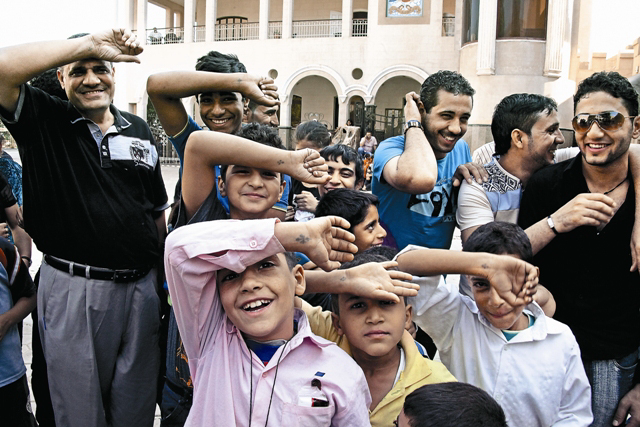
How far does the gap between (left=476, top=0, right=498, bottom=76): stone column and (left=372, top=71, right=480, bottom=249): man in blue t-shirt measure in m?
17.0

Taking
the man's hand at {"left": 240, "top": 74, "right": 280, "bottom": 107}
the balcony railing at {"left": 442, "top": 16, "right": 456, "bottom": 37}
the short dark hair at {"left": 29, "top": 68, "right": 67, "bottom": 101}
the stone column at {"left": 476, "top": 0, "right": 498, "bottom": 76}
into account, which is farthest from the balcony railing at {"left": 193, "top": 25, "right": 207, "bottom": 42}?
the man's hand at {"left": 240, "top": 74, "right": 280, "bottom": 107}

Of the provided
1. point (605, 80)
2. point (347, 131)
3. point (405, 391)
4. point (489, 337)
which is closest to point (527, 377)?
point (489, 337)

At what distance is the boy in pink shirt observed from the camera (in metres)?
1.74

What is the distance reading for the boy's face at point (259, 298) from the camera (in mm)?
1859

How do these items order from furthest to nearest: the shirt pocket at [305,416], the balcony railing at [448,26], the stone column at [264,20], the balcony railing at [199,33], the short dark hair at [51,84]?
the balcony railing at [199,33]
the stone column at [264,20]
the balcony railing at [448,26]
the short dark hair at [51,84]
the shirt pocket at [305,416]

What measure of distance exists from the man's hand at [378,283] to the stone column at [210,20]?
26516 mm

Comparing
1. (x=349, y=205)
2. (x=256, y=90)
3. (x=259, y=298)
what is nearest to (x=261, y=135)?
(x=256, y=90)

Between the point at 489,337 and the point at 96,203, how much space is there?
6.29ft

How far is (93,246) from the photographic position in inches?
101

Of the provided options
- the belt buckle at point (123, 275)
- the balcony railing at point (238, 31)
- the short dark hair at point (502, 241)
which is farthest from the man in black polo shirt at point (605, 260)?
→ the balcony railing at point (238, 31)

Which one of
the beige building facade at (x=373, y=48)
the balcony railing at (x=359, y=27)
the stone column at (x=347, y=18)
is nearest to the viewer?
the beige building facade at (x=373, y=48)

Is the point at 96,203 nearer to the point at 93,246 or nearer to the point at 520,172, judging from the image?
the point at 93,246

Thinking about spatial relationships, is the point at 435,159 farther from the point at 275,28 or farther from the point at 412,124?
the point at 275,28

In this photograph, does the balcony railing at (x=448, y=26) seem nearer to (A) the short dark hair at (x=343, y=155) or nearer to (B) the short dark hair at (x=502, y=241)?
(A) the short dark hair at (x=343, y=155)
